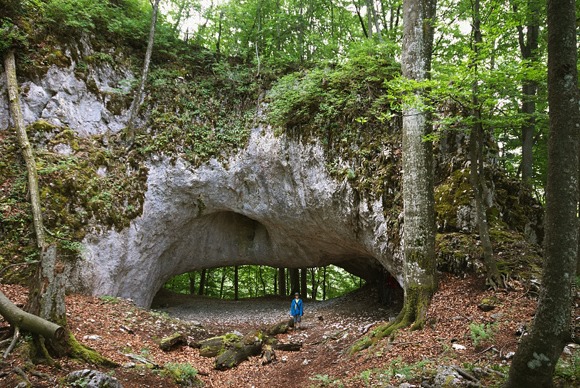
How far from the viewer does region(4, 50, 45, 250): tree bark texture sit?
7973 mm

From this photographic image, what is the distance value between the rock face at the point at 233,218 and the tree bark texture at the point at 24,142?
146 centimetres

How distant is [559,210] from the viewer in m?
3.15

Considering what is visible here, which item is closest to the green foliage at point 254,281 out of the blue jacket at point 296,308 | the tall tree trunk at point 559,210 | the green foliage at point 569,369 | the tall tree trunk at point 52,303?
the blue jacket at point 296,308

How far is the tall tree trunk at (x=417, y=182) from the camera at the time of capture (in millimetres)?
6422

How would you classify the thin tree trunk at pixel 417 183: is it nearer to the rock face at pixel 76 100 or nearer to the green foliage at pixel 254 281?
the rock face at pixel 76 100

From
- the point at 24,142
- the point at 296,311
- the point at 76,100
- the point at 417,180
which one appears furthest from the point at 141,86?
the point at 417,180

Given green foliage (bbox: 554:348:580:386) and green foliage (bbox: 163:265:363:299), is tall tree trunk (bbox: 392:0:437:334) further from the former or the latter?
green foliage (bbox: 163:265:363:299)

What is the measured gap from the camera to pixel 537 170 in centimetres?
1268

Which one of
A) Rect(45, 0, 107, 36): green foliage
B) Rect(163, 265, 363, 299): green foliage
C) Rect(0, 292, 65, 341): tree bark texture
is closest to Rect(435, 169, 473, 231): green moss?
Rect(0, 292, 65, 341): tree bark texture

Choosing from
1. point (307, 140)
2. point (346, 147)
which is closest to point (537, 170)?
point (346, 147)

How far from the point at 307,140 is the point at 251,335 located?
19.9 feet

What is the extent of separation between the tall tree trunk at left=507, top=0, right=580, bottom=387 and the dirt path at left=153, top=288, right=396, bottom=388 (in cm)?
309

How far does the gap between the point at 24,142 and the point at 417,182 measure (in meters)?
9.63

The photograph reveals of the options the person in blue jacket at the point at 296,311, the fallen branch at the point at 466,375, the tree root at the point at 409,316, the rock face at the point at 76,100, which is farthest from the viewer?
the person in blue jacket at the point at 296,311
